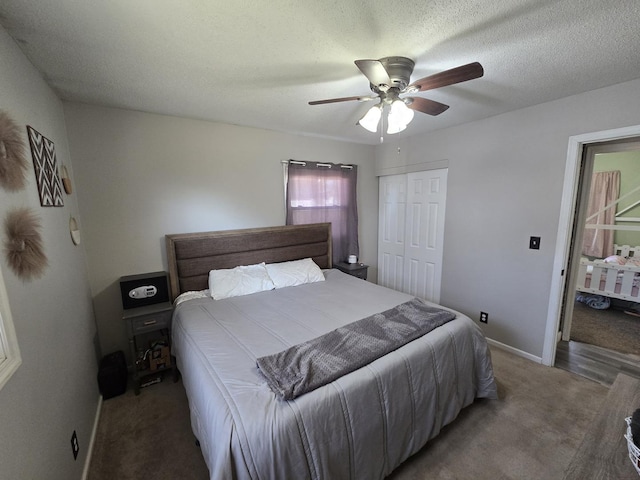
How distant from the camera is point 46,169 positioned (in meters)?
1.56

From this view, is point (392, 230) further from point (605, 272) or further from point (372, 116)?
point (605, 272)

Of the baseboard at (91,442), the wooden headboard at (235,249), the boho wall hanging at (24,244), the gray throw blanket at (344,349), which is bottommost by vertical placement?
the baseboard at (91,442)

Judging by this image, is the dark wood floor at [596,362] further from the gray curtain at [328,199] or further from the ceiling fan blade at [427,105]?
the ceiling fan blade at [427,105]

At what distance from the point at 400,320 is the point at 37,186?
235 centimetres

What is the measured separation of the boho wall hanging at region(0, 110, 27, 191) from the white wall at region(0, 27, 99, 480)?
0.05 m

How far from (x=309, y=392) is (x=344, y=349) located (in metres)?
0.38

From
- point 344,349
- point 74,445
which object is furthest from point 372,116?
point 74,445

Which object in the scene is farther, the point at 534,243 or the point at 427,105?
the point at 534,243

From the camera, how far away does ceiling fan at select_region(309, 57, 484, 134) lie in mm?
1297

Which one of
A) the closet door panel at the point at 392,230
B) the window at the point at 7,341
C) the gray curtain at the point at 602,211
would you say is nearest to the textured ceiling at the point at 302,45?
the window at the point at 7,341

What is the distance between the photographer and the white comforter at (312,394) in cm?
111

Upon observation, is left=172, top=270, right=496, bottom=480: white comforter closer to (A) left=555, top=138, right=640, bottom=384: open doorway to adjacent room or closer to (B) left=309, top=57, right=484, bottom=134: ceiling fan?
(B) left=309, top=57, right=484, bottom=134: ceiling fan

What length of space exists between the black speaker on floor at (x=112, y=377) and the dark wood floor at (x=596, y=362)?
3943 millimetres

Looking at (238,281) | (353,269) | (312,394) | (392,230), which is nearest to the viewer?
(312,394)
